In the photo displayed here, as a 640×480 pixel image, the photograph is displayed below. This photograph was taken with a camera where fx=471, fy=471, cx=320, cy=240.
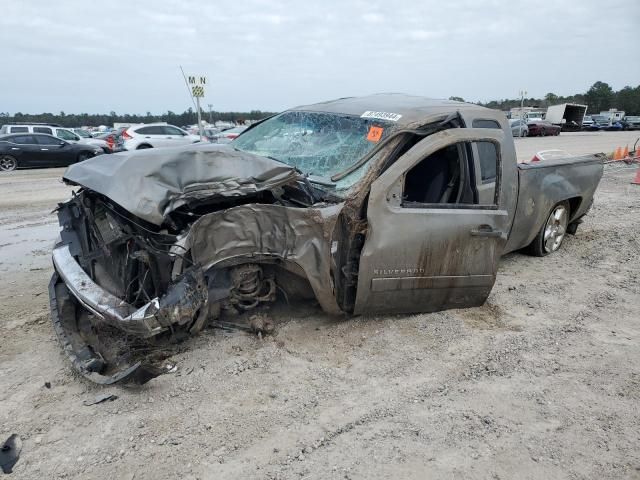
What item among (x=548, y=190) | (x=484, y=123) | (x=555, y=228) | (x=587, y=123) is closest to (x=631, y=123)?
(x=587, y=123)

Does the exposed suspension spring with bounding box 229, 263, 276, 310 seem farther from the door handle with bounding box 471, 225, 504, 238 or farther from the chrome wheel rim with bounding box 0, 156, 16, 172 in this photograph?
the chrome wheel rim with bounding box 0, 156, 16, 172

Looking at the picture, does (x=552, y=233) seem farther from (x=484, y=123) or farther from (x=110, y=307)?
(x=110, y=307)

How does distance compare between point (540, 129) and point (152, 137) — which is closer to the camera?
point (152, 137)

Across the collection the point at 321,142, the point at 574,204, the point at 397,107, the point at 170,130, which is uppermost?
the point at 397,107

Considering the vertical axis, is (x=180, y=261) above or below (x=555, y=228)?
above

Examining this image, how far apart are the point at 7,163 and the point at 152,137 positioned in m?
4.88

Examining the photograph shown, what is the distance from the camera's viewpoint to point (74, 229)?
12.8ft

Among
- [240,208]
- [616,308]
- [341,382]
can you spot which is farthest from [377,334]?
[616,308]

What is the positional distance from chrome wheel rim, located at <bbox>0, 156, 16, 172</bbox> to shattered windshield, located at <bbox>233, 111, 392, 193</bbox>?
1452cm

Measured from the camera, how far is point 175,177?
306 cm

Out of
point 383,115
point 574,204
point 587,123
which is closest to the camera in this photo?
point 383,115

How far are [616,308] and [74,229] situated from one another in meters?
4.73

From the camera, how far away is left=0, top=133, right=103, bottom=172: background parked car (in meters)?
15.6

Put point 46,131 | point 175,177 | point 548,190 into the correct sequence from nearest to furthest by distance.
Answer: point 175,177
point 548,190
point 46,131
